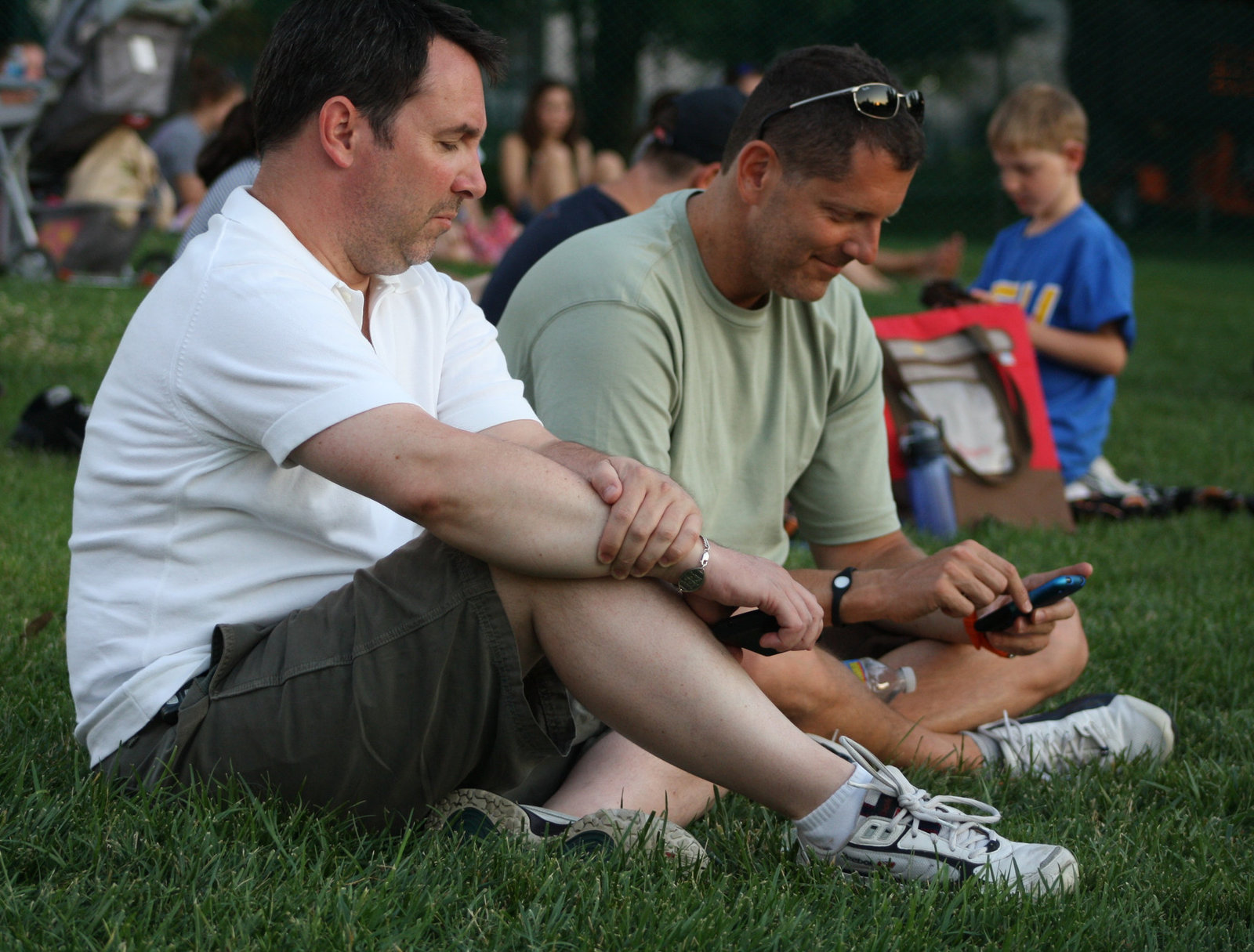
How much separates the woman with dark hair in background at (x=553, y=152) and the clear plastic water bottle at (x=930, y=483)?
683 centimetres

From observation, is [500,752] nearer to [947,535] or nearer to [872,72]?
[872,72]

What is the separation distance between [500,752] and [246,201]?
977 mm

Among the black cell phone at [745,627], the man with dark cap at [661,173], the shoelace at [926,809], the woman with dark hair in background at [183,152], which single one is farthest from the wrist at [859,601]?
the woman with dark hair in background at [183,152]

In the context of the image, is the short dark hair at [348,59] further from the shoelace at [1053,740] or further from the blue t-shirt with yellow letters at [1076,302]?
the blue t-shirt with yellow letters at [1076,302]

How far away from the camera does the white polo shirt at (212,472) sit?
1963mm

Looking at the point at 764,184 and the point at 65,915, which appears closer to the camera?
the point at 65,915

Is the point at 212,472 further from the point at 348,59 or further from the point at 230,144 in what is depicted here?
the point at 230,144

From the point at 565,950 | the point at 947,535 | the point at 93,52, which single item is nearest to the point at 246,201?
the point at 565,950

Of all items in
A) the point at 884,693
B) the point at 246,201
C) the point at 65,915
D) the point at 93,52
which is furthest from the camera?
the point at 93,52

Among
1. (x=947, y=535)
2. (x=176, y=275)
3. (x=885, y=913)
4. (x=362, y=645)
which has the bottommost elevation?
(x=947, y=535)

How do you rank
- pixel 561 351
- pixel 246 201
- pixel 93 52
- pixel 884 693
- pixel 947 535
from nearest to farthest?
pixel 246 201 → pixel 561 351 → pixel 884 693 → pixel 947 535 → pixel 93 52

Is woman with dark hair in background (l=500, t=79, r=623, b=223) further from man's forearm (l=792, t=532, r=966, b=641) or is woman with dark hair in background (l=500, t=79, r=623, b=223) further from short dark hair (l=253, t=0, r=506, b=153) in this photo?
short dark hair (l=253, t=0, r=506, b=153)

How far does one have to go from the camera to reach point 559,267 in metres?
2.89

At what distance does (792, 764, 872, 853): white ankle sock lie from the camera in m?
2.14
